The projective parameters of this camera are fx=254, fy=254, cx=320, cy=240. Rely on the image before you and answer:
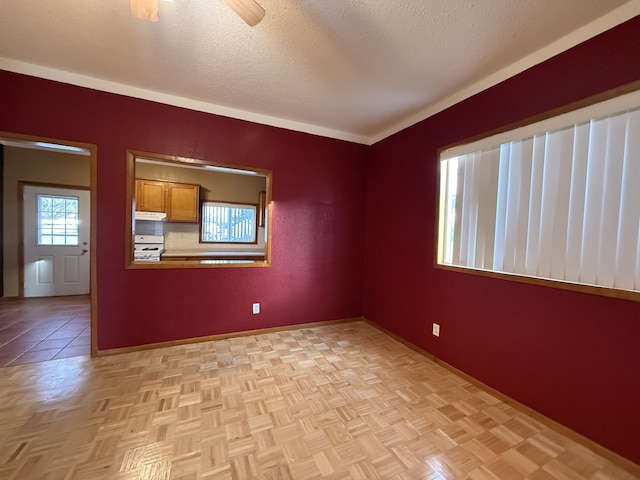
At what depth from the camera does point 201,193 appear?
505cm

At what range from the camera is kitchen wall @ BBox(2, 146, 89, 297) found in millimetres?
3998

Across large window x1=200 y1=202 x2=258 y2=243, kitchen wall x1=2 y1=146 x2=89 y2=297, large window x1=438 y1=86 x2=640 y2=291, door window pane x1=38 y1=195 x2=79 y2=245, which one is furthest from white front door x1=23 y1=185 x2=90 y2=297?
large window x1=438 y1=86 x2=640 y2=291

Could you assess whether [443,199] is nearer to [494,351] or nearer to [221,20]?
[494,351]

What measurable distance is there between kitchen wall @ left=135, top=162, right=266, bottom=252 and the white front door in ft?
3.00

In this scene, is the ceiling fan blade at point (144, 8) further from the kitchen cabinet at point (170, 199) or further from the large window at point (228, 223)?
the large window at point (228, 223)

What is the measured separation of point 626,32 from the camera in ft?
4.63

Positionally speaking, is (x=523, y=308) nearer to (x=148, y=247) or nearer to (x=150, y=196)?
(x=148, y=247)

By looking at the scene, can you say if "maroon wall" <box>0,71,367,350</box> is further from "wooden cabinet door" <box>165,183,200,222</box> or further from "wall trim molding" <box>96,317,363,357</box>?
"wooden cabinet door" <box>165,183,200,222</box>

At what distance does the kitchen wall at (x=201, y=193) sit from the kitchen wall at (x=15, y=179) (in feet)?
4.11

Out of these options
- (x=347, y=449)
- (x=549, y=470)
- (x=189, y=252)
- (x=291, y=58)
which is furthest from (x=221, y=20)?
(x=189, y=252)

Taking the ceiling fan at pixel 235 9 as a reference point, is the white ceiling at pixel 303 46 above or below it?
above

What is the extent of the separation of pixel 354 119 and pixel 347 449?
306 centimetres

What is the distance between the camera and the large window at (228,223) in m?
5.18

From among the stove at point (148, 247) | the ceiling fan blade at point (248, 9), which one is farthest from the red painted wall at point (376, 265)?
the stove at point (148, 247)
